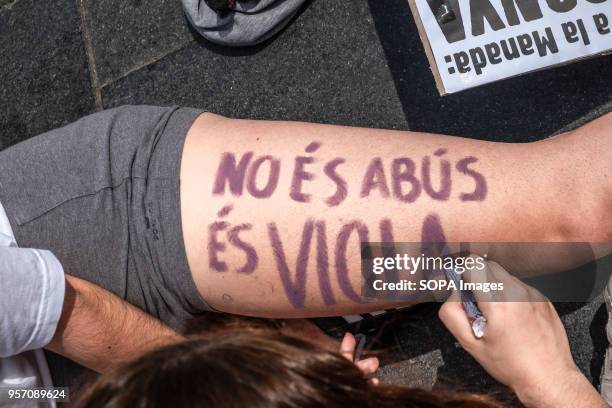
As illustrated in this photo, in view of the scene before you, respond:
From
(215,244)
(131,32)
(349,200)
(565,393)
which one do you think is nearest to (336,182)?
(349,200)

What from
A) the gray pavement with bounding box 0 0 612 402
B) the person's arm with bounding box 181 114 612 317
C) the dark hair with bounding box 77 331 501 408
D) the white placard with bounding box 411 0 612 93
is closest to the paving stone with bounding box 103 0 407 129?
the gray pavement with bounding box 0 0 612 402

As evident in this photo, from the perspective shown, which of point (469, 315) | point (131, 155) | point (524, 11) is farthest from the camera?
point (524, 11)

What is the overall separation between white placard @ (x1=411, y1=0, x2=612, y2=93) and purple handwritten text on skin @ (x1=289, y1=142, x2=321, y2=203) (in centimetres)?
39

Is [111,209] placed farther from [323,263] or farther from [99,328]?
[323,263]

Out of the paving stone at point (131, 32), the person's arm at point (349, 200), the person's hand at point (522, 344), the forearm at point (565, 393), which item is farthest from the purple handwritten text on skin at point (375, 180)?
the paving stone at point (131, 32)

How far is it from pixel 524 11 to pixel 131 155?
0.91 meters

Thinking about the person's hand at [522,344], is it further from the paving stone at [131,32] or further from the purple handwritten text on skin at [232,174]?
the paving stone at [131,32]

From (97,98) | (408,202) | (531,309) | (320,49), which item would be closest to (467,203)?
(408,202)

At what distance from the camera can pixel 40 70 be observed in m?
1.99

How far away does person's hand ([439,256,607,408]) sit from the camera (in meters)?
1.07

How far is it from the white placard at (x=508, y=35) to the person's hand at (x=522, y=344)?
49 cm

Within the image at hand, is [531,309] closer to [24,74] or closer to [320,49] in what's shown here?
[320,49]

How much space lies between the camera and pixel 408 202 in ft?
3.75

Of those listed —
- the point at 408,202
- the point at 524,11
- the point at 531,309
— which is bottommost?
the point at 531,309
